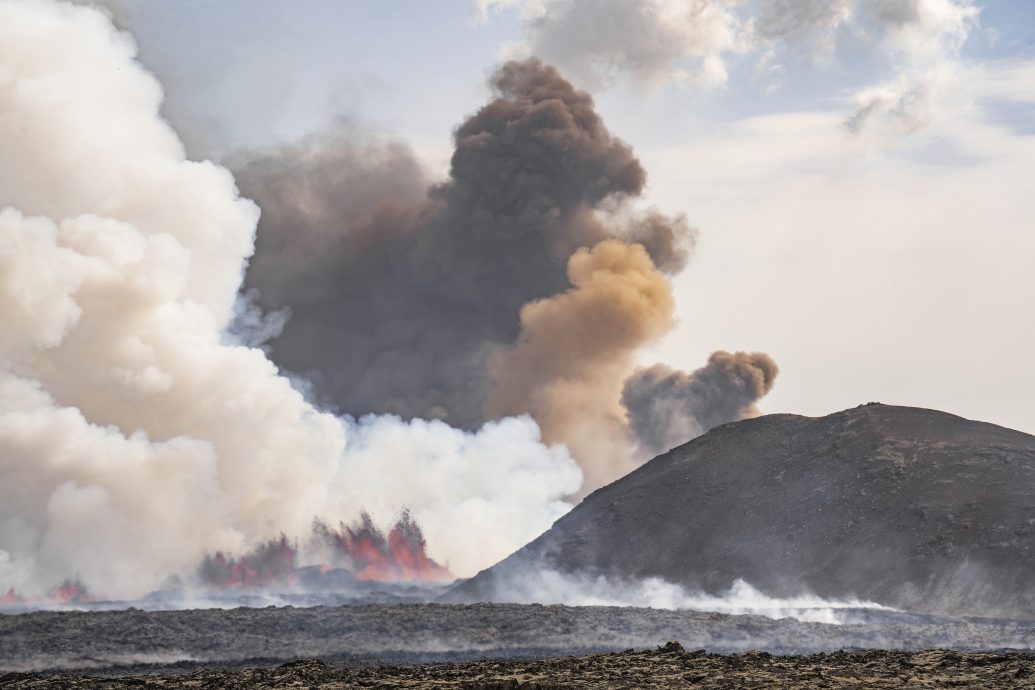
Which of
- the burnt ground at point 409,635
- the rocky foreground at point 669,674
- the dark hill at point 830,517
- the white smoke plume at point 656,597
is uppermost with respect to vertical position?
the dark hill at point 830,517

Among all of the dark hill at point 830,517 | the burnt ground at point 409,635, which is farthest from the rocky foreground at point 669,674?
the dark hill at point 830,517

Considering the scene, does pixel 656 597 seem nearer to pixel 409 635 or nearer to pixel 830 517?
pixel 830 517

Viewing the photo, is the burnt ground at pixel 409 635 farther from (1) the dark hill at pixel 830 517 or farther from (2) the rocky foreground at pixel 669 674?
(2) the rocky foreground at pixel 669 674

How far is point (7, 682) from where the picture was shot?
50875 millimetres

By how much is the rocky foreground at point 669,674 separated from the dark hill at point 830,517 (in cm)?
5594

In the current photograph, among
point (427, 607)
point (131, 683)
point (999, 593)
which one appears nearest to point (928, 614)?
point (999, 593)

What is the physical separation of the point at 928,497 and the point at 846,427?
55.4 feet

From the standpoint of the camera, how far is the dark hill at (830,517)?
104938mm

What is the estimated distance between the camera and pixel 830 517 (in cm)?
11706

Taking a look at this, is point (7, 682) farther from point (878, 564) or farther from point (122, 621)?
point (878, 564)

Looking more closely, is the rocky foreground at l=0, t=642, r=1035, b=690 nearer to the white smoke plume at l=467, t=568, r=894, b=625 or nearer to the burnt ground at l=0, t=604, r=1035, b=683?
the burnt ground at l=0, t=604, r=1035, b=683

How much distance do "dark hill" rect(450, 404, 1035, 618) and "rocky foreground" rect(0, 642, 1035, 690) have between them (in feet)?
184

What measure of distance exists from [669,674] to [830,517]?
254ft

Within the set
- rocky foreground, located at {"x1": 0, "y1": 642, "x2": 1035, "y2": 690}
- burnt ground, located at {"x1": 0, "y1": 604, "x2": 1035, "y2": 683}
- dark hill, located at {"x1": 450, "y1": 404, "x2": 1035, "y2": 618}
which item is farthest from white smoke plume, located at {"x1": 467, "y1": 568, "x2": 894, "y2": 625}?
rocky foreground, located at {"x1": 0, "y1": 642, "x2": 1035, "y2": 690}
